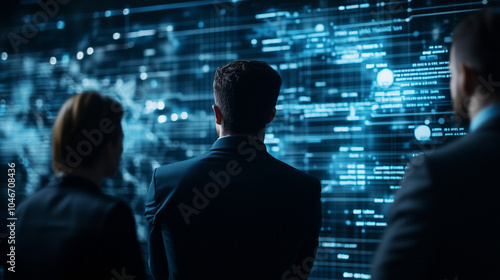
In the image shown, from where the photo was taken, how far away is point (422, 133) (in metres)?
1.98

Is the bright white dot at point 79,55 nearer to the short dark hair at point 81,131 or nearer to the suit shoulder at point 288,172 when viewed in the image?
the short dark hair at point 81,131

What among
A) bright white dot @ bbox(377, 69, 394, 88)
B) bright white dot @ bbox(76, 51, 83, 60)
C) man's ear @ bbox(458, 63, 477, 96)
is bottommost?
man's ear @ bbox(458, 63, 477, 96)

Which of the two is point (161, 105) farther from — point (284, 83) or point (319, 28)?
point (319, 28)

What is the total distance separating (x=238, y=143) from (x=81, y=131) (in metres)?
0.43

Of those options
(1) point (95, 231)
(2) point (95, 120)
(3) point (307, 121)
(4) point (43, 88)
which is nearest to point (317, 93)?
(3) point (307, 121)

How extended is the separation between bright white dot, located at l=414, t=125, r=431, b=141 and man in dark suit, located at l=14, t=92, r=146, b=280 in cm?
137

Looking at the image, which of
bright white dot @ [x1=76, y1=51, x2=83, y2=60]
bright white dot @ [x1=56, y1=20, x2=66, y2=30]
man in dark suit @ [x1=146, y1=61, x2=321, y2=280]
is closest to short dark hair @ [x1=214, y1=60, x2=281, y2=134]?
man in dark suit @ [x1=146, y1=61, x2=321, y2=280]

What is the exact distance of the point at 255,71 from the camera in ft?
4.30

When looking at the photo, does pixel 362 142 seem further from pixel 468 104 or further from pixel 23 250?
pixel 23 250

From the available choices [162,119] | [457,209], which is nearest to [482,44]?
[457,209]

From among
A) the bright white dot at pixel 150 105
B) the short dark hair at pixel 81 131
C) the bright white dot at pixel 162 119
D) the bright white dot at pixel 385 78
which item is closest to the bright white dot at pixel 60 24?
the bright white dot at pixel 150 105

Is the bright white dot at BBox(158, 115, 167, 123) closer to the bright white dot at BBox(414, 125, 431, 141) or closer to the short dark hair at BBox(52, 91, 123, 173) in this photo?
the short dark hair at BBox(52, 91, 123, 173)

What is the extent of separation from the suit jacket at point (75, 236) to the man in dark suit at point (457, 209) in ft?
2.06

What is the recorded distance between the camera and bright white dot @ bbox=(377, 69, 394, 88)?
205 centimetres
